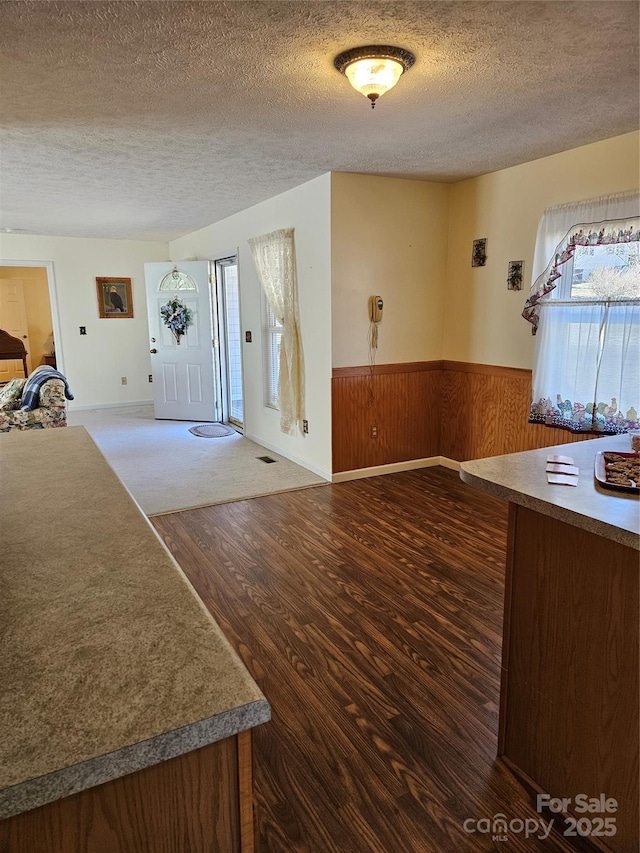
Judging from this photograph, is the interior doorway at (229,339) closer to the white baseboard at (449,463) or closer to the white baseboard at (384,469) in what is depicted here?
the white baseboard at (384,469)

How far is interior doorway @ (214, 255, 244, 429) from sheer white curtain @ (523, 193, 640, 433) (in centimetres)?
357

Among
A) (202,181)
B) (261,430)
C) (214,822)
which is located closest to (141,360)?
(261,430)

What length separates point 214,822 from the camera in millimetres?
697

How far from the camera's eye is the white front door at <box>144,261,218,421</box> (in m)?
6.48

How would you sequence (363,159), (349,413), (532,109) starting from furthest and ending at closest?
(349,413), (363,159), (532,109)

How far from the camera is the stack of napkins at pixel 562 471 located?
5.00 ft

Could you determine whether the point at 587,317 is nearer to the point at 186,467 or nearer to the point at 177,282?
the point at 186,467

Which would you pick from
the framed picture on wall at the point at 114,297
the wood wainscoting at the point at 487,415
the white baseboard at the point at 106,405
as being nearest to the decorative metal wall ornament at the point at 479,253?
the wood wainscoting at the point at 487,415

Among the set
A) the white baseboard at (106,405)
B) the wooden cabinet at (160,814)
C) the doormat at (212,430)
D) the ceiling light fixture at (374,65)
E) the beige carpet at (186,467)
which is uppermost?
the ceiling light fixture at (374,65)

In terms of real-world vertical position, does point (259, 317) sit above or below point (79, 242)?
below

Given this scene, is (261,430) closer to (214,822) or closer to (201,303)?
(201,303)

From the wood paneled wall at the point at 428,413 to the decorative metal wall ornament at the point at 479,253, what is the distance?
2.64 feet

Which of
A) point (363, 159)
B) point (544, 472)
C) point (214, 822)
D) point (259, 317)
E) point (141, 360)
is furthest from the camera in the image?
point (141, 360)

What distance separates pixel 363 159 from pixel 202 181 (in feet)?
4.21
